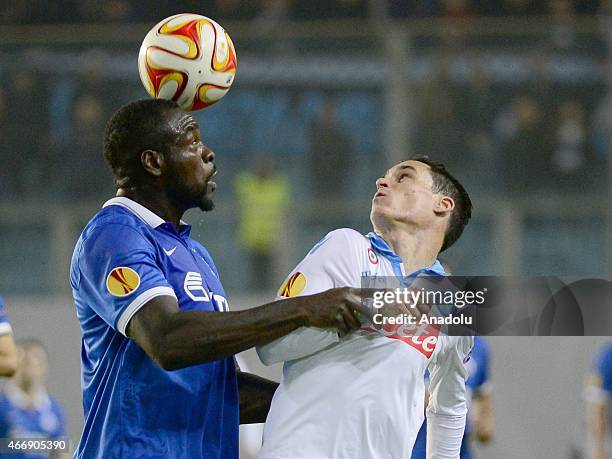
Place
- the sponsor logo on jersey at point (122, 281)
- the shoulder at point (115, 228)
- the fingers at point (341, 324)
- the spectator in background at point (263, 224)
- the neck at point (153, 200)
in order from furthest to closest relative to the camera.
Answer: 1. the spectator in background at point (263, 224)
2. the neck at point (153, 200)
3. the shoulder at point (115, 228)
4. the sponsor logo on jersey at point (122, 281)
5. the fingers at point (341, 324)

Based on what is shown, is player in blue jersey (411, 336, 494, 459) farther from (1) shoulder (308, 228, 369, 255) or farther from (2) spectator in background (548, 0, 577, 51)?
(1) shoulder (308, 228, 369, 255)

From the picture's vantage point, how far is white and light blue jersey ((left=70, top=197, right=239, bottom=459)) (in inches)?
121

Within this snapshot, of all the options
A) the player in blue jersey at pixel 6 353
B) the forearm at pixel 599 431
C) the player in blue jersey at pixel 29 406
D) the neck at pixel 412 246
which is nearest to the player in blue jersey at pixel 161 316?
the neck at pixel 412 246

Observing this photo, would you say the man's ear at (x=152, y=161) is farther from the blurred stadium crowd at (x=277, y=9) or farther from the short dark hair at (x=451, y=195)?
the blurred stadium crowd at (x=277, y=9)

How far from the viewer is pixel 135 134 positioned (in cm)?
336

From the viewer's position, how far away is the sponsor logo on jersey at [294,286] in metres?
3.15

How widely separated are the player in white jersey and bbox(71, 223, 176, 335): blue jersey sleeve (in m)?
0.36

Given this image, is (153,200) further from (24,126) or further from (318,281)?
(24,126)

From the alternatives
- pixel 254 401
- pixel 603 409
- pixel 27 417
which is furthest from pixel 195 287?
pixel 603 409

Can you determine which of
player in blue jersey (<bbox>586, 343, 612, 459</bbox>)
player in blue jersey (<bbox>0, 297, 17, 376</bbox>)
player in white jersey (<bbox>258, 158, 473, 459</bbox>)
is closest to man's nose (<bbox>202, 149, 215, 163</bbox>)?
player in white jersey (<bbox>258, 158, 473, 459</bbox>)

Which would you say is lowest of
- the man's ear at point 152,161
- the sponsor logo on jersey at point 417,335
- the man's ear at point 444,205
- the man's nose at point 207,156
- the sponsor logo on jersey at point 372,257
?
the sponsor logo on jersey at point 417,335

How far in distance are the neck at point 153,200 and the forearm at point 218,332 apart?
520mm

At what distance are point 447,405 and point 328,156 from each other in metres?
4.78

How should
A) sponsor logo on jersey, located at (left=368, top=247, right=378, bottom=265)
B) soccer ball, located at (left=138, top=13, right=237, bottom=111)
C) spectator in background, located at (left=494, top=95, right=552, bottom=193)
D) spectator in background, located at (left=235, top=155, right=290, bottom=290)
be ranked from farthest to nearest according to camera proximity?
spectator in background, located at (left=494, top=95, right=552, bottom=193) → spectator in background, located at (left=235, top=155, right=290, bottom=290) → soccer ball, located at (left=138, top=13, right=237, bottom=111) → sponsor logo on jersey, located at (left=368, top=247, right=378, bottom=265)
